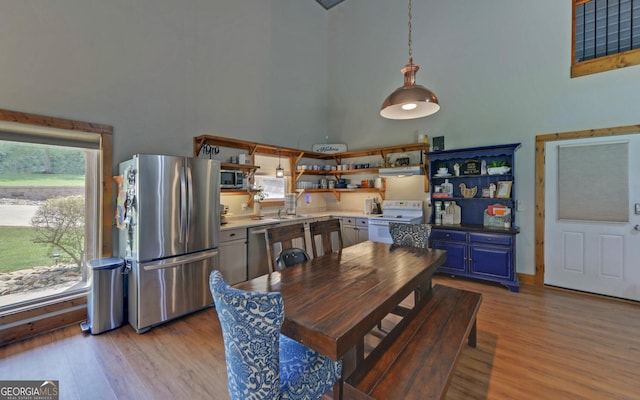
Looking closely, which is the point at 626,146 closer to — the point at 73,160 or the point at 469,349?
the point at 469,349

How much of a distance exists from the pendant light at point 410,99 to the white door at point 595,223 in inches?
100

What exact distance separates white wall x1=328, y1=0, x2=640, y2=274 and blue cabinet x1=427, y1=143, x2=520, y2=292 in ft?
0.94

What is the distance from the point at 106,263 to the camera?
104 inches

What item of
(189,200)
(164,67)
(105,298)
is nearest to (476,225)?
(189,200)

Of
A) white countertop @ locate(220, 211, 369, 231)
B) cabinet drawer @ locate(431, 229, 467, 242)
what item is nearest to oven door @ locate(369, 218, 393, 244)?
white countertop @ locate(220, 211, 369, 231)

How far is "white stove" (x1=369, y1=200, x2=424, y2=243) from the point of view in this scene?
4461 mm

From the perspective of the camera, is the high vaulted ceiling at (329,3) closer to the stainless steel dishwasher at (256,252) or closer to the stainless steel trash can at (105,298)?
the stainless steel dishwasher at (256,252)

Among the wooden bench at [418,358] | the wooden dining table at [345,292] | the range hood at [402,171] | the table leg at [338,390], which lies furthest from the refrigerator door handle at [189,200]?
the range hood at [402,171]

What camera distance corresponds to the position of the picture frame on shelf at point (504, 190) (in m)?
3.82

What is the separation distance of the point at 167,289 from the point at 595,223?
5126mm

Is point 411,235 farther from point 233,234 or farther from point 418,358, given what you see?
point 233,234

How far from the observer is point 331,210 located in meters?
5.89

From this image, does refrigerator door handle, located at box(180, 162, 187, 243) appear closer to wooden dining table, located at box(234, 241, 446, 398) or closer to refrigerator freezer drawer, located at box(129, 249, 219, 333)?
refrigerator freezer drawer, located at box(129, 249, 219, 333)

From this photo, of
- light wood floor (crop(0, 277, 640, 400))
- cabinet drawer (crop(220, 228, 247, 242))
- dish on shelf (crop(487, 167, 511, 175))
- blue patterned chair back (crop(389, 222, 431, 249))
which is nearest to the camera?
light wood floor (crop(0, 277, 640, 400))
